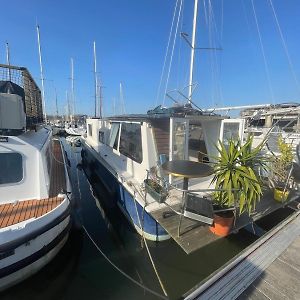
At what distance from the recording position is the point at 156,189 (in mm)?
4828

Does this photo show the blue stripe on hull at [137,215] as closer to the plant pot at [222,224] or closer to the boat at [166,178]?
the boat at [166,178]

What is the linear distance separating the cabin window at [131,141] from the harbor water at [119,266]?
6.92 feet

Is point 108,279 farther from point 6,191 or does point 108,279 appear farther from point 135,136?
point 135,136

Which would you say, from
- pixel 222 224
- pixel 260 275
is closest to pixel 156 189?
pixel 222 224

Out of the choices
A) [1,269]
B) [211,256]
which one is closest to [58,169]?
[1,269]

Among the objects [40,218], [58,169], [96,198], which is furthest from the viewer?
[96,198]

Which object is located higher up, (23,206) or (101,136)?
(101,136)

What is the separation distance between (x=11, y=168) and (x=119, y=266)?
3.13 m

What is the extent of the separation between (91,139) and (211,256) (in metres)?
10.6

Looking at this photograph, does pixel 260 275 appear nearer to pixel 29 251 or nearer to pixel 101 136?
pixel 29 251

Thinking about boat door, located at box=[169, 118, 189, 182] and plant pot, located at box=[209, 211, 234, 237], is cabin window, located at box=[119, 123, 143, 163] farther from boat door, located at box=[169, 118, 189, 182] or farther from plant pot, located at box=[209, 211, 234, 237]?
plant pot, located at box=[209, 211, 234, 237]

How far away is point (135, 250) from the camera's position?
17.1 ft

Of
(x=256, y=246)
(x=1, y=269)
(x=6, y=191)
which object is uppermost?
(x=6, y=191)

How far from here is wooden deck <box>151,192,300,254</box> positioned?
3.74m
